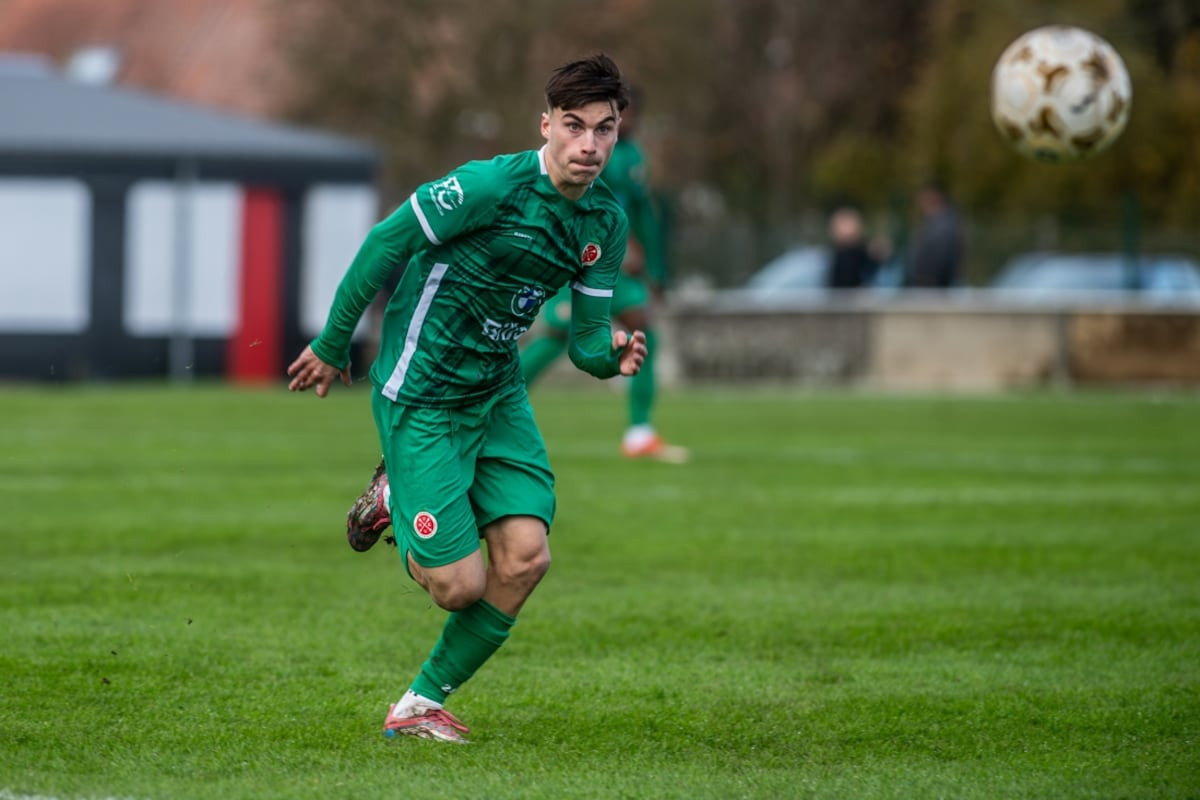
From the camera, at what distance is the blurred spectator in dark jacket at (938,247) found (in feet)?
72.0

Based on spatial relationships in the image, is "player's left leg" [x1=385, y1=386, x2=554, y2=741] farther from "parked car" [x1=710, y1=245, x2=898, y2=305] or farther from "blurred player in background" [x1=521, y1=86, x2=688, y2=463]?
"parked car" [x1=710, y1=245, x2=898, y2=305]

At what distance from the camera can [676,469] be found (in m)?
12.6

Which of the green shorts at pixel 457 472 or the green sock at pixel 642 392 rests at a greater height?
the green shorts at pixel 457 472

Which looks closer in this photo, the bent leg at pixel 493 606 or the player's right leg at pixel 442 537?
the player's right leg at pixel 442 537

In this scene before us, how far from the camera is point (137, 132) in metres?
24.7

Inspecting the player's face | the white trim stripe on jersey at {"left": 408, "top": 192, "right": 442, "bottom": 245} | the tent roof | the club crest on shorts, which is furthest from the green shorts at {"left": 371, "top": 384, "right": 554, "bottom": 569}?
the tent roof

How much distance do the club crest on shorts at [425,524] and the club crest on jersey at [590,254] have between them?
0.82 metres

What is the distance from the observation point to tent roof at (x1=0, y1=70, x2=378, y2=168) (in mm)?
24156

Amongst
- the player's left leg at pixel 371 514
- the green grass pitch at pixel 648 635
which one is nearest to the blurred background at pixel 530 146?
the green grass pitch at pixel 648 635

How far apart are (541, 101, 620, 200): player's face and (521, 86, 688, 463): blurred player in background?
22.3 ft

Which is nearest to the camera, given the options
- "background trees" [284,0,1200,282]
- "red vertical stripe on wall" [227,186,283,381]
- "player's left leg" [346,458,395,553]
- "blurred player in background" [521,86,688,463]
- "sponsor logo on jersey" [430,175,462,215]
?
"sponsor logo on jersey" [430,175,462,215]

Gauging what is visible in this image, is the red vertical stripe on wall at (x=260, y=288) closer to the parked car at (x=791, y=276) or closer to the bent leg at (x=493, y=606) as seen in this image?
the parked car at (x=791, y=276)

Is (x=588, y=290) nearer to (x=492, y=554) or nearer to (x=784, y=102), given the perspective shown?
(x=492, y=554)

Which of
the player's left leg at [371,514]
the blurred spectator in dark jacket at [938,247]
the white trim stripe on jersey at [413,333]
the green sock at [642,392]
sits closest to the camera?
the white trim stripe on jersey at [413,333]
